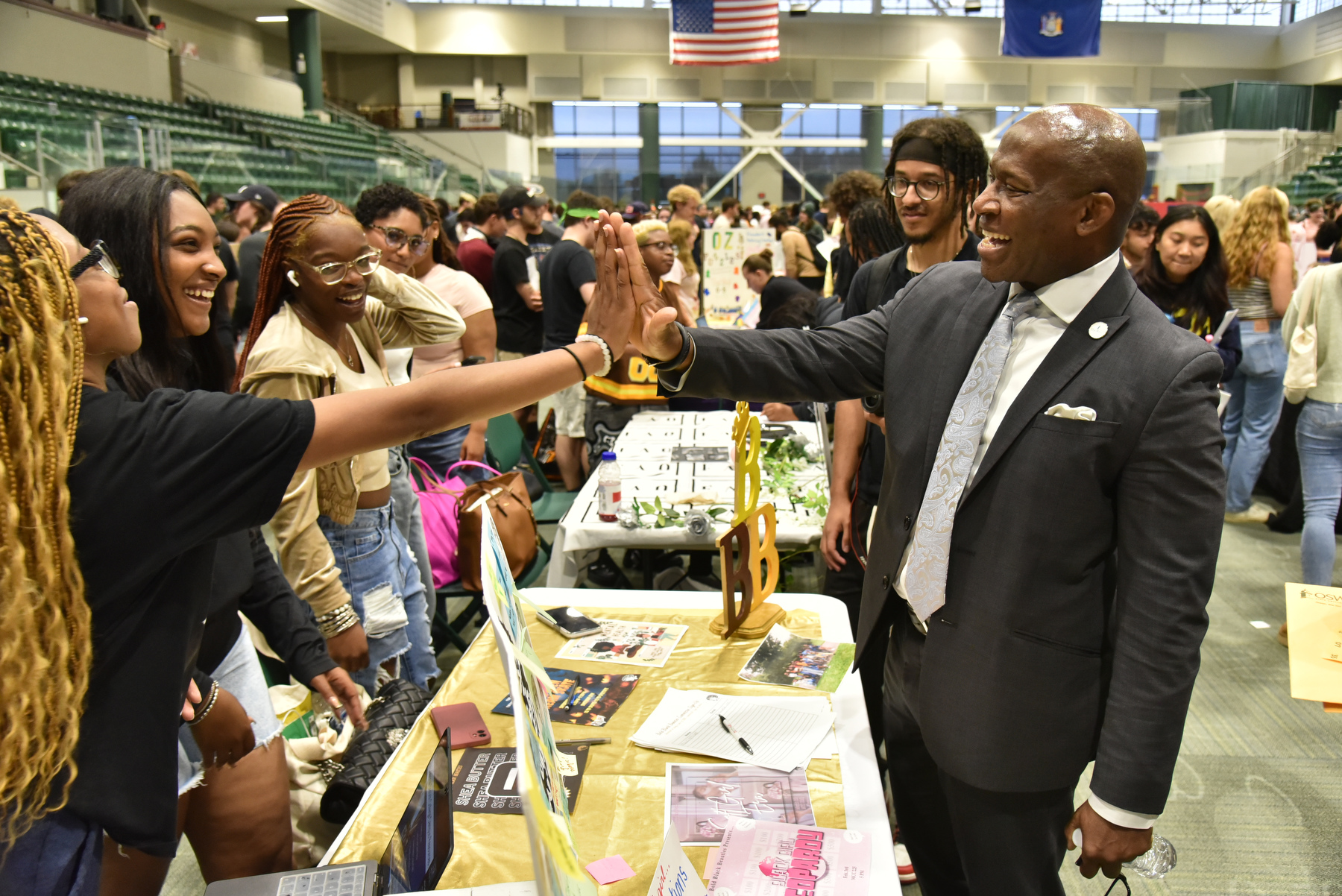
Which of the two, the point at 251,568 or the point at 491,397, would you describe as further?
the point at 251,568

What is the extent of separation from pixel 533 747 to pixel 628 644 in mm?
1208

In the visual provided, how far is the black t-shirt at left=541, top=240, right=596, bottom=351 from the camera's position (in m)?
4.55

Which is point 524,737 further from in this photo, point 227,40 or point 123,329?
point 227,40

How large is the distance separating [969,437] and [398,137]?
2214 centimetres

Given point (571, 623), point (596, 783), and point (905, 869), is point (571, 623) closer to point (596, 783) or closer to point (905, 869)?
point (596, 783)

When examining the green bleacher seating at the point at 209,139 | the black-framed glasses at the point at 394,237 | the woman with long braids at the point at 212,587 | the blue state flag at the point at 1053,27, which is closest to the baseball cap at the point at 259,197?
the green bleacher seating at the point at 209,139

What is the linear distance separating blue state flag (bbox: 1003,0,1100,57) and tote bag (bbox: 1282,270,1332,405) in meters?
15.8

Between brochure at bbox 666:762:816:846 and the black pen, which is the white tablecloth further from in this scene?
brochure at bbox 666:762:816:846

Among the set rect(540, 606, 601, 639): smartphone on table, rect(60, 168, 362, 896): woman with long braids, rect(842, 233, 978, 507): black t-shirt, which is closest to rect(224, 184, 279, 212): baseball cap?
rect(60, 168, 362, 896): woman with long braids

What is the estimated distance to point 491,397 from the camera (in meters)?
1.34

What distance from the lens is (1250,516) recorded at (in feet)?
16.5

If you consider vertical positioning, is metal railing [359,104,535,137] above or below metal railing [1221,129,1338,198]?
above

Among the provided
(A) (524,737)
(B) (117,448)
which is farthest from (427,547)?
(A) (524,737)

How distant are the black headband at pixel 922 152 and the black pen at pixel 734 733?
1.44 meters
